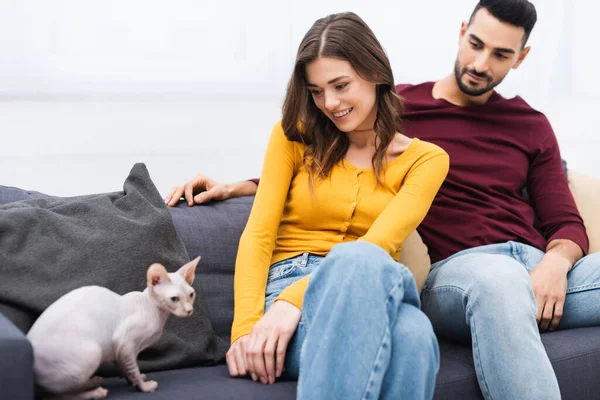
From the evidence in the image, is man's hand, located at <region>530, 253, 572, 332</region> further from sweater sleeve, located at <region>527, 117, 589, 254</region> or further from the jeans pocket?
the jeans pocket

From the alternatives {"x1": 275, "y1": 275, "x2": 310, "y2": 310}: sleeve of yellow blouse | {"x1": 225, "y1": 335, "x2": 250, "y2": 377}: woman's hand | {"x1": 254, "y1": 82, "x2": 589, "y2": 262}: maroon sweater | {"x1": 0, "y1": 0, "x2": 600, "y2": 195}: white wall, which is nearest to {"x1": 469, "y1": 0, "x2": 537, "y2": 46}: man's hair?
{"x1": 254, "y1": 82, "x2": 589, "y2": 262}: maroon sweater

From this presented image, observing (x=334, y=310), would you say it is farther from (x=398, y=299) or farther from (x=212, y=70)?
(x=212, y=70)

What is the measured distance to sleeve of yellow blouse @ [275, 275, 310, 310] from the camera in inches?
59.3

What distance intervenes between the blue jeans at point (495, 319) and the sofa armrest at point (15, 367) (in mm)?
894

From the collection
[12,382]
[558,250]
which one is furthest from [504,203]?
[12,382]

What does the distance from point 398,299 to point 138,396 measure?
1.60ft

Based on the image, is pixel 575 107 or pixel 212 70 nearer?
pixel 212 70

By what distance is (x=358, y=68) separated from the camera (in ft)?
5.58

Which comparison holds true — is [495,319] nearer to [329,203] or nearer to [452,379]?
[452,379]

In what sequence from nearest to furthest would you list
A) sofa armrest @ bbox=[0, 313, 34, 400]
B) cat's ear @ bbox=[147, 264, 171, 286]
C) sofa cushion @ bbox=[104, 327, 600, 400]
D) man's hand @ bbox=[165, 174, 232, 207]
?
sofa armrest @ bbox=[0, 313, 34, 400] < cat's ear @ bbox=[147, 264, 171, 286] < sofa cushion @ bbox=[104, 327, 600, 400] < man's hand @ bbox=[165, 174, 232, 207]

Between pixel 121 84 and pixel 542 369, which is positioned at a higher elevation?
pixel 121 84

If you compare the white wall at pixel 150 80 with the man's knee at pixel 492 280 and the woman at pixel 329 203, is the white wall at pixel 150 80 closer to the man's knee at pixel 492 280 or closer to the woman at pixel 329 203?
the woman at pixel 329 203

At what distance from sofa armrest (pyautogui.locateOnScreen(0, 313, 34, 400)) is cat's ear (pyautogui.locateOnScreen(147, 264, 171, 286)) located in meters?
0.22

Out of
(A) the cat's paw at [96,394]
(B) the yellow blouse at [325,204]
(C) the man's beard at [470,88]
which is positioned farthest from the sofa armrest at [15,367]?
(C) the man's beard at [470,88]
